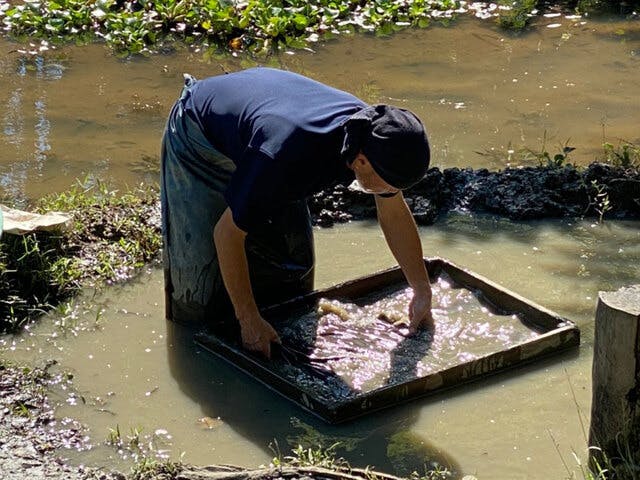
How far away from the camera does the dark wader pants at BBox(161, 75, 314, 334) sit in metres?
4.66

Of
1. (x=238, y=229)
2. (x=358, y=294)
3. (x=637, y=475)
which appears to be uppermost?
(x=238, y=229)

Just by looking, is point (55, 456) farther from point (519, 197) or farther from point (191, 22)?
point (191, 22)

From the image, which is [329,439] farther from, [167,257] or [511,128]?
[511,128]

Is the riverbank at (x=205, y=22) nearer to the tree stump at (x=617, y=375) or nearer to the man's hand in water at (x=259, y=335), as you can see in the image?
the man's hand in water at (x=259, y=335)

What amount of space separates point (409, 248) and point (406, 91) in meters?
3.98

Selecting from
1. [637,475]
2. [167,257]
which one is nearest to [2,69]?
[167,257]

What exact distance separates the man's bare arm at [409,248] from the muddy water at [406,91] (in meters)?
2.38

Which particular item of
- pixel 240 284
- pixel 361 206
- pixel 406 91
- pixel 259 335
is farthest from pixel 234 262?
pixel 406 91

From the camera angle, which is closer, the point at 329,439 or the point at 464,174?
the point at 329,439

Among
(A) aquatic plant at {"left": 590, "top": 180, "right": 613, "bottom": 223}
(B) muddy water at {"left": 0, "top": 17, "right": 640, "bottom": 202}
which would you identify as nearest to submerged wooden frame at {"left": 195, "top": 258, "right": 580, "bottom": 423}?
(A) aquatic plant at {"left": 590, "top": 180, "right": 613, "bottom": 223}

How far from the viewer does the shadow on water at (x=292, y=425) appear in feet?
13.3

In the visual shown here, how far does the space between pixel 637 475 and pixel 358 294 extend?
6.10 feet

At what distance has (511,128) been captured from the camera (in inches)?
301

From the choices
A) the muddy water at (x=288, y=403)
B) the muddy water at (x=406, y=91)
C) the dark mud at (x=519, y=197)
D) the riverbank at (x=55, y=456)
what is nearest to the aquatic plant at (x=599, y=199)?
the dark mud at (x=519, y=197)
